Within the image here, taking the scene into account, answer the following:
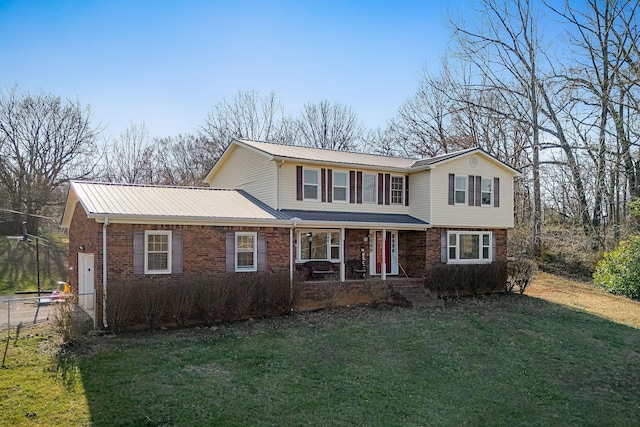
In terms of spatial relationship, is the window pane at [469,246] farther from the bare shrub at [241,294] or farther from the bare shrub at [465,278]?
the bare shrub at [241,294]

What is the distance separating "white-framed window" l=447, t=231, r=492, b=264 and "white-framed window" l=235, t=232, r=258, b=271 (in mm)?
8474

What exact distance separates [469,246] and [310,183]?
736 cm

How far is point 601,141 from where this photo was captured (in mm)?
25500

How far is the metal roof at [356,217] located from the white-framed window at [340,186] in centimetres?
63

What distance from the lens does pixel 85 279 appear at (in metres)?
14.5

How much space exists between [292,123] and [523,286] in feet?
76.9

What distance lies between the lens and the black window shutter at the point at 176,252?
13242mm

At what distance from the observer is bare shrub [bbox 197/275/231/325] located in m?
12.7

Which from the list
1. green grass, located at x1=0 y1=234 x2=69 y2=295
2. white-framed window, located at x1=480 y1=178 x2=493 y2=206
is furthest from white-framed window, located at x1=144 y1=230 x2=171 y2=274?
white-framed window, located at x1=480 y1=178 x2=493 y2=206

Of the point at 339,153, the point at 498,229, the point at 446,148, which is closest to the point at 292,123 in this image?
the point at 446,148

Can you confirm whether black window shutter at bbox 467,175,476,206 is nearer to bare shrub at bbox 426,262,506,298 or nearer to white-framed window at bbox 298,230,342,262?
bare shrub at bbox 426,262,506,298

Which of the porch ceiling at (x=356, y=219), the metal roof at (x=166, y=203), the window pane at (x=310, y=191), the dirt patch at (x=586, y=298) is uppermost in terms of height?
the window pane at (x=310, y=191)

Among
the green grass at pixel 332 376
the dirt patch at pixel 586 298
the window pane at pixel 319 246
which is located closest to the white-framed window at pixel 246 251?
the green grass at pixel 332 376

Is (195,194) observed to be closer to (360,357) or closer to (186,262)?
(186,262)
